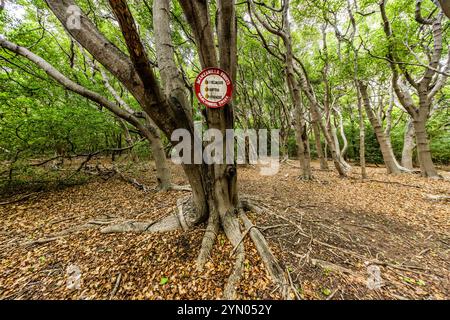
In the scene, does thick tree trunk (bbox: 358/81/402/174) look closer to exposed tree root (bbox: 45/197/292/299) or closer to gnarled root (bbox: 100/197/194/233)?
exposed tree root (bbox: 45/197/292/299)

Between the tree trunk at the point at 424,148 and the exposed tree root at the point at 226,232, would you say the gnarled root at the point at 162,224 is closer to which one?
the exposed tree root at the point at 226,232

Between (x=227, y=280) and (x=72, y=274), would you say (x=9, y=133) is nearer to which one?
(x=72, y=274)

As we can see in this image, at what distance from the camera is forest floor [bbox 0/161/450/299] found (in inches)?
70.7

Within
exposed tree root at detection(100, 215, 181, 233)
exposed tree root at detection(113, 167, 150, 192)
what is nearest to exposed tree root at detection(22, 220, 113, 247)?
exposed tree root at detection(100, 215, 181, 233)

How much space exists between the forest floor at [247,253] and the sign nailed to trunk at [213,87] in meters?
2.03

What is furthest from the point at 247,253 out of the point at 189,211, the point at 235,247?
the point at 189,211

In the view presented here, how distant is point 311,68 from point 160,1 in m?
10.8

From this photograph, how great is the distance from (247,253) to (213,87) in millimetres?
2291

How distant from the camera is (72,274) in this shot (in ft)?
6.76

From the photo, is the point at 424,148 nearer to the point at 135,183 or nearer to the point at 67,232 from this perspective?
the point at 135,183

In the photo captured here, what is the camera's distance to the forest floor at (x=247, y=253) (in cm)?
180

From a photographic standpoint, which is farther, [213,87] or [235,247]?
[235,247]

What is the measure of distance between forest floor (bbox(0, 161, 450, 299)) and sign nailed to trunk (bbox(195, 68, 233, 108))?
2035 mm

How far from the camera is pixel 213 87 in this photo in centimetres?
204
